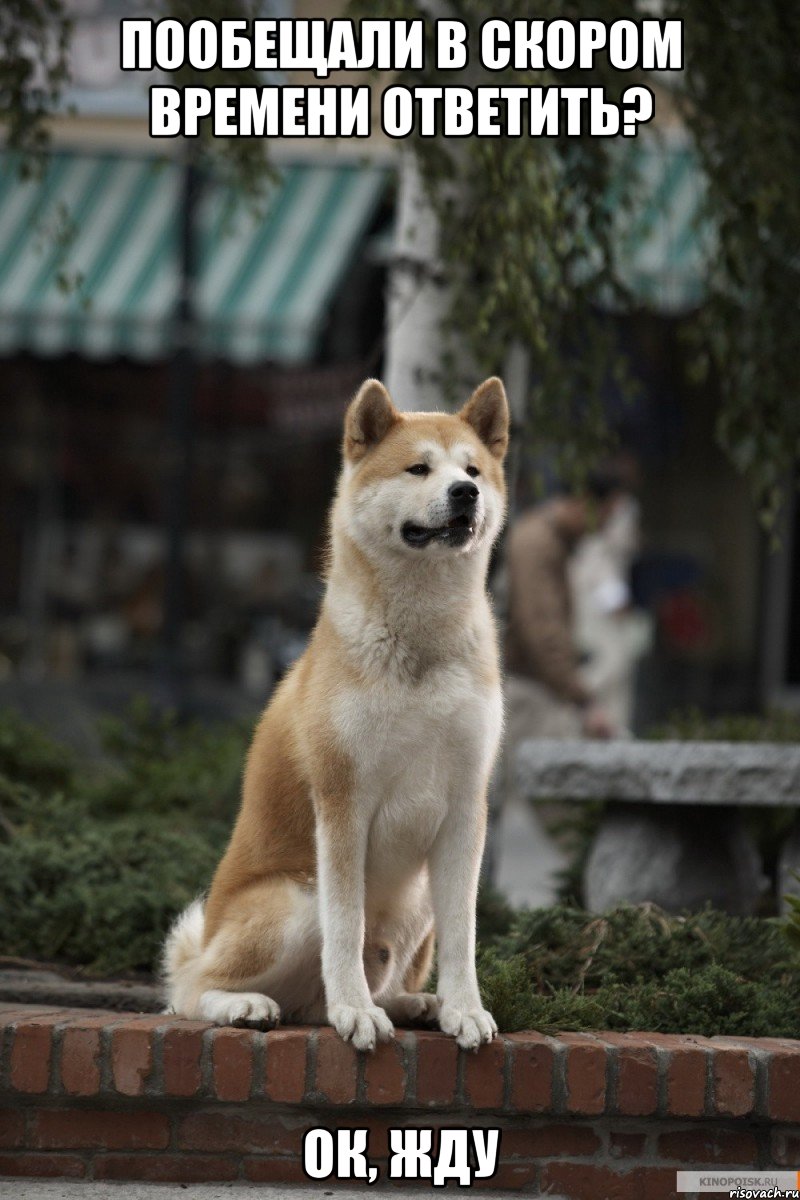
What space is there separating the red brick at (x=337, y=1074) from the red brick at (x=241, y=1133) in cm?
16

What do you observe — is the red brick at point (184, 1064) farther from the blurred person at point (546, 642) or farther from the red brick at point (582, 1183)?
the blurred person at point (546, 642)

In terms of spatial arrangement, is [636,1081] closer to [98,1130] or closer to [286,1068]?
[286,1068]

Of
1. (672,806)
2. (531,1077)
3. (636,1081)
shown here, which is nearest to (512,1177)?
(531,1077)

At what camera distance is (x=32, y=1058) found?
3.41 m

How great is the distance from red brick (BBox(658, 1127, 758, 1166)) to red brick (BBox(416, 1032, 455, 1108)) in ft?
1.79

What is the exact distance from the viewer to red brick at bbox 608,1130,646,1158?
345 centimetres

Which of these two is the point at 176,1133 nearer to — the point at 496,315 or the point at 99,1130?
the point at 99,1130

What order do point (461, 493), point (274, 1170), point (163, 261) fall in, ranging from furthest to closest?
point (163, 261), point (274, 1170), point (461, 493)

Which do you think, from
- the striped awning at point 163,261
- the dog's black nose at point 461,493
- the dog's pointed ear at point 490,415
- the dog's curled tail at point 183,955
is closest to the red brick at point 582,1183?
the dog's curled tail at point 183,955

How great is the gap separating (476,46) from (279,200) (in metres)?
7.40

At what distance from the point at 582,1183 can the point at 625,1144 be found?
0.42 feet

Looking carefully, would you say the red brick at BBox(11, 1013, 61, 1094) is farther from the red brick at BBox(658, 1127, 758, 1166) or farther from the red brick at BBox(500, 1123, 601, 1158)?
the red brick at BBox(658, 1127, 758, 1166)

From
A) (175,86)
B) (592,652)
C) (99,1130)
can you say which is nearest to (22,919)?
(99,1130)

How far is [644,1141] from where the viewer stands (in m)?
3.45
